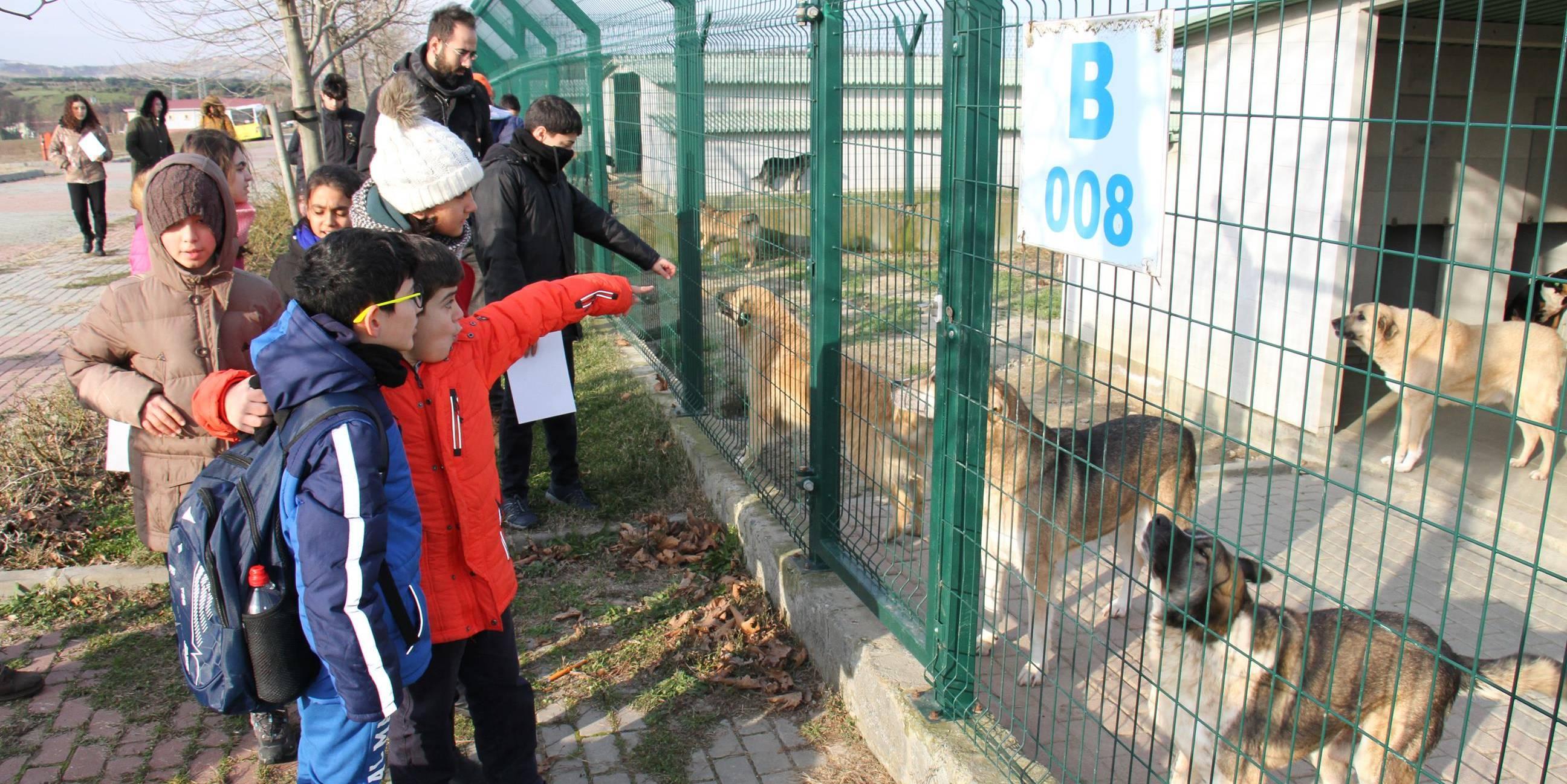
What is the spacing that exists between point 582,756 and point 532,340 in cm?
142

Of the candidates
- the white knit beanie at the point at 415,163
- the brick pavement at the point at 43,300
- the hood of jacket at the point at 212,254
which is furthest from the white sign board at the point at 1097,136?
the brick pavement at the point at 43,300

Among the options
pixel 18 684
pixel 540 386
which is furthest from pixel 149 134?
pixel 540 386

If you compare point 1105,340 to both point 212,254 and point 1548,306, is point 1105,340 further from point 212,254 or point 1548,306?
point 212,254

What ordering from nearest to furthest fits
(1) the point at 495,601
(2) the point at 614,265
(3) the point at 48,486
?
(1) the point at 495,601 < (3) the point at 48,486 < (2) the point at 614,265

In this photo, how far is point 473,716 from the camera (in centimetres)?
308

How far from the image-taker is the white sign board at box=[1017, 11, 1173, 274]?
2064 mm

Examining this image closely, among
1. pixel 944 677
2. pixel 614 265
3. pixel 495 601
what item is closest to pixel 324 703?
pixel 495 601

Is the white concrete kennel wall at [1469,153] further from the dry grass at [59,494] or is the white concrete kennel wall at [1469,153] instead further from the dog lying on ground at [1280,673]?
the dry grass at [59,494]

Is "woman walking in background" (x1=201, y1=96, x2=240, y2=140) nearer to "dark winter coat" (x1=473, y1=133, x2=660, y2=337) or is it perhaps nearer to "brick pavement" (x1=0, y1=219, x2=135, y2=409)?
"brick pavement" (x1=0, y1=219, x2=135, y2=409)

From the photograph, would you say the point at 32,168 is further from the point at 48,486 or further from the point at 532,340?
the point at 532,340

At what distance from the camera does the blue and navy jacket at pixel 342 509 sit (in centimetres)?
231

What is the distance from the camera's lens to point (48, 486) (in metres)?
5.43

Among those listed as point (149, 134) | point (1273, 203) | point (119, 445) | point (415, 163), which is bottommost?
point (119, 445)

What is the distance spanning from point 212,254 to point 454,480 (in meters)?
1.20
